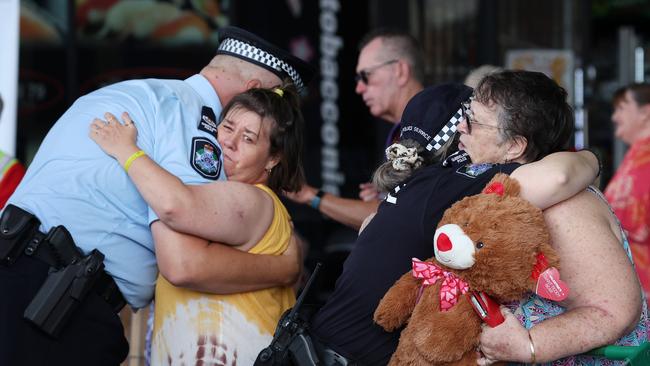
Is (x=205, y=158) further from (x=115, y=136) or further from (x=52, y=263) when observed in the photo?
(x=52, y=263)

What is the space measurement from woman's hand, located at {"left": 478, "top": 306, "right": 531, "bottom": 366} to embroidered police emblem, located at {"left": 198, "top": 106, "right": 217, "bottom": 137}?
3.52 feet

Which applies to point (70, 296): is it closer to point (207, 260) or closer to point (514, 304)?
point (207, 260)

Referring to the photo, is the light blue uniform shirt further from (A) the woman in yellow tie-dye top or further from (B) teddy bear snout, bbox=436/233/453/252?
(B) teddy bear snout, bbox=436/233/453/252

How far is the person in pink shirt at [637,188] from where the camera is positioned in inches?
191

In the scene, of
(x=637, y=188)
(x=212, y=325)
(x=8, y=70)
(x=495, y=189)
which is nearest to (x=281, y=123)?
(x=212, y=325)

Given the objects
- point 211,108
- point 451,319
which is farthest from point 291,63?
point 451,319

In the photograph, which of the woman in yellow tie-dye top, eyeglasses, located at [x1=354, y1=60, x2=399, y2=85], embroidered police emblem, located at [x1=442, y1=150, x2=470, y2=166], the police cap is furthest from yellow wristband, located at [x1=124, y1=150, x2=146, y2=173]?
eyeglasses, located at [x1=354, y1=60, x2=399, y2=85]

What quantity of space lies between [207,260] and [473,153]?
0.79m

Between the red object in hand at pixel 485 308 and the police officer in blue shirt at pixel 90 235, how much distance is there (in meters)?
0.72

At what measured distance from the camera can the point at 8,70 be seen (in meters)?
4.40

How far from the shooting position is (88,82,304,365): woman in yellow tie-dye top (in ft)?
8.63

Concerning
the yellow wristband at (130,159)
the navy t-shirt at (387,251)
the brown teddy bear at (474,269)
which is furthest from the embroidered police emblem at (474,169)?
the yellow wristband at (130,159)

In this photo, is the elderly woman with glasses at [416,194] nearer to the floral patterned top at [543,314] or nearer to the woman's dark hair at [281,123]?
the floral patterned top at [543,314]

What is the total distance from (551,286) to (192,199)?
991 millimetres
